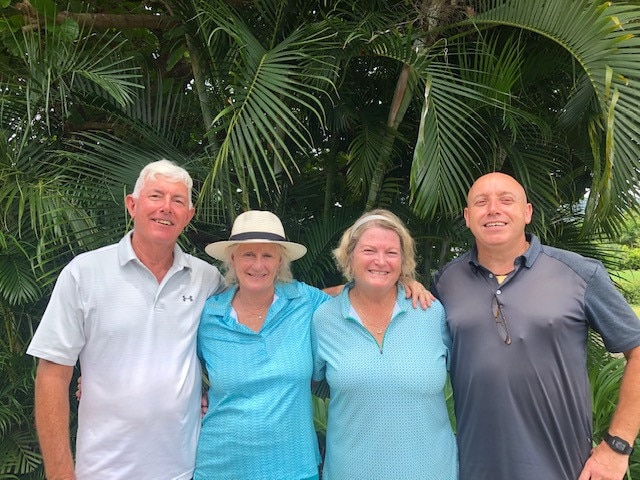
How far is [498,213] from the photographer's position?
2027mm

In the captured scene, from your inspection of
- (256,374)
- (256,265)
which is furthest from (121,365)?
(256,265)

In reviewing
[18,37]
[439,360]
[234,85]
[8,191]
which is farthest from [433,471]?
[18,37]

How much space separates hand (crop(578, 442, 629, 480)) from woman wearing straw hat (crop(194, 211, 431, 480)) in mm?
866

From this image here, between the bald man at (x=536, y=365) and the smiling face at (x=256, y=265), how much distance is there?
2.43ft

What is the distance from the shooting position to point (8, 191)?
306cm

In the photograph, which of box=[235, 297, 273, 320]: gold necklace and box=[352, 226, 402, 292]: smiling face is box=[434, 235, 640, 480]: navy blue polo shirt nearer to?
box=[352, 226, 402, 292]: smiling face

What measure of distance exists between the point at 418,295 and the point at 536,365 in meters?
0.50

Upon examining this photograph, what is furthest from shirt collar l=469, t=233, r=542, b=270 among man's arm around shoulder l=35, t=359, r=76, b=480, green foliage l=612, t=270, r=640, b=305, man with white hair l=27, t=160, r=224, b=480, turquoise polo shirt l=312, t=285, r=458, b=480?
green foliage l=612, t=270, r=640, b=305

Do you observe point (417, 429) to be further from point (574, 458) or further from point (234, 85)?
point (234, 85)

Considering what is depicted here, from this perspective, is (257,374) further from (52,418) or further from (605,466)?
(605,466)

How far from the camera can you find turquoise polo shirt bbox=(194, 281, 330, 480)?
1963 mm

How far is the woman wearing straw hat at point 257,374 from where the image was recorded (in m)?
1.97

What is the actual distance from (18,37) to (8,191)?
43.3 inches

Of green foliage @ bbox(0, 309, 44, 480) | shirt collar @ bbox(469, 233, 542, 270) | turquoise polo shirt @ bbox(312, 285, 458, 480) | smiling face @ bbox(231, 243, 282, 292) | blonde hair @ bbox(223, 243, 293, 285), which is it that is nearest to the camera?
turquoise polo shirt @ bbox(312, 285, 458, 480)
